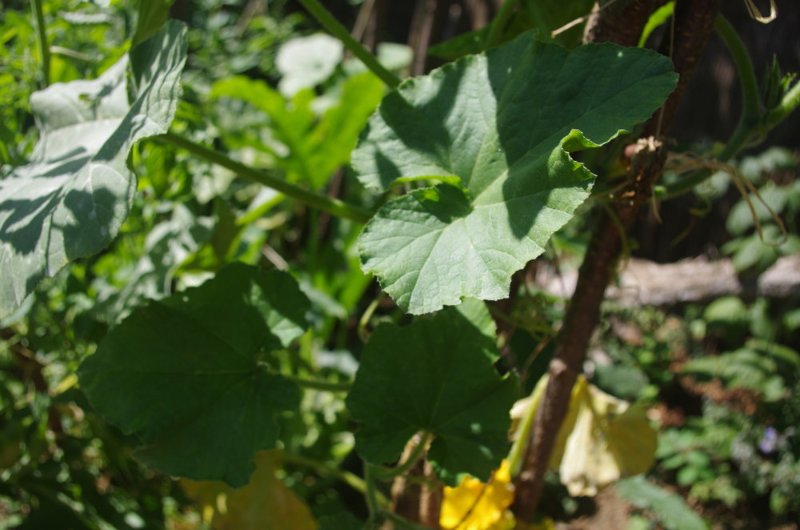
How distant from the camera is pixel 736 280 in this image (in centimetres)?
321

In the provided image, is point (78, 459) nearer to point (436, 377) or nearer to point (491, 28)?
point (436, 377)

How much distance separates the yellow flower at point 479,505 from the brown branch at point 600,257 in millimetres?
72

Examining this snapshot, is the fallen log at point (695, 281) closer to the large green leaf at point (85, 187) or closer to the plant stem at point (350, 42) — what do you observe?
the plant stem at point (350, 42)

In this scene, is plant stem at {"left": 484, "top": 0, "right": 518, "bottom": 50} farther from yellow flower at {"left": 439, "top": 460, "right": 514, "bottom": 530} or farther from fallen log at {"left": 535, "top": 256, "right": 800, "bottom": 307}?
fallen log at {"left": 535, "top": 256, "right": 800, "bottom": 307}

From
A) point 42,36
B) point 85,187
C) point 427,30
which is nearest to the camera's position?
point 85,187

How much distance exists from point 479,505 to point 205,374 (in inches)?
15.8

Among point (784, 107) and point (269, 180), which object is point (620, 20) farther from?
point (269, 180)

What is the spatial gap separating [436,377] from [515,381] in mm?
91

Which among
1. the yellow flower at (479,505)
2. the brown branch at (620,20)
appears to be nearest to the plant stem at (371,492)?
the yellow flower at (479,505)

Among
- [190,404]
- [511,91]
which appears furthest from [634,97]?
[190,404]

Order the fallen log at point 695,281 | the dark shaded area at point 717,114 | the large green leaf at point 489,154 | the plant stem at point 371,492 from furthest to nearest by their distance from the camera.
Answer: the fallen log at point 695,281 < the dark shaded area at point 717,114 < the plant stem at point 371,492 < the large green leaf at point 489,154

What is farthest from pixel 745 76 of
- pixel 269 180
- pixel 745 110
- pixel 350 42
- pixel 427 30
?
pixel 427 30

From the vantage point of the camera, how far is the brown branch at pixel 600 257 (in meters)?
0.86

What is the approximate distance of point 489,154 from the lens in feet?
2.69
